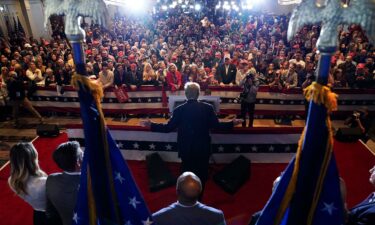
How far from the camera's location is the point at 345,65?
9266mm

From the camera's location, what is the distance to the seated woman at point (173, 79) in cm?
895

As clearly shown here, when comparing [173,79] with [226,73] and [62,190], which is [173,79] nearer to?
[226,73]

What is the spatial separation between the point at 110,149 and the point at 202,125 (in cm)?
162

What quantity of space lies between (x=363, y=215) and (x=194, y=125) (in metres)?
2.22

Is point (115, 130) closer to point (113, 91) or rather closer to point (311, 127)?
point (113, 91)

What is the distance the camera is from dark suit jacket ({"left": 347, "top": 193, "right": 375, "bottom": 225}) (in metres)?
2.64

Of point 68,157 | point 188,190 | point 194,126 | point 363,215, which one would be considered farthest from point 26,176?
point 363,215

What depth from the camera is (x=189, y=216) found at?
106 inches

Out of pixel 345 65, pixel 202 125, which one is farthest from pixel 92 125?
pixel 345 65

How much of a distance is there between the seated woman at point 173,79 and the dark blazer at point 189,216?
6.41 m

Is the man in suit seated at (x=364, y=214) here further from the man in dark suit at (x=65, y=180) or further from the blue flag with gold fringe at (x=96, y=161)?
the man in dark suit at (x=65, y=180)

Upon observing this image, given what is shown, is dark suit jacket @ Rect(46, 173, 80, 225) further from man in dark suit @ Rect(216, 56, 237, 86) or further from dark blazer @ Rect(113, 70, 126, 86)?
man in dark suit @ Rect(216, 56, 237, 86)

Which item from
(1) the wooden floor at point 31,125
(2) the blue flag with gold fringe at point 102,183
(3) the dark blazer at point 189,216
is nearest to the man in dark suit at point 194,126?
(2) the blue flag with gold fringe at point 102,183

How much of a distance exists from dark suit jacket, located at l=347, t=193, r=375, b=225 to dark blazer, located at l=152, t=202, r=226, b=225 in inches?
51.4
